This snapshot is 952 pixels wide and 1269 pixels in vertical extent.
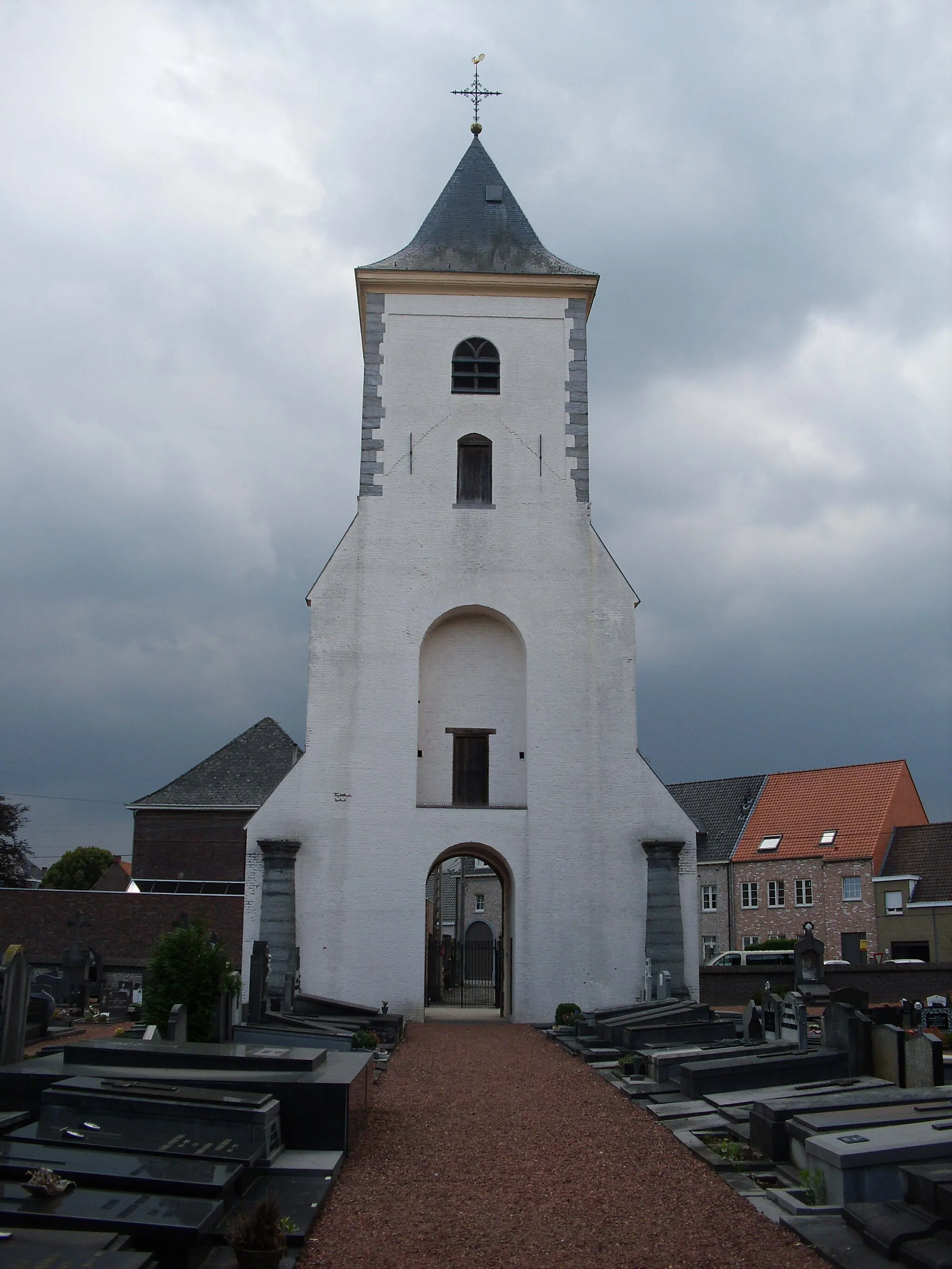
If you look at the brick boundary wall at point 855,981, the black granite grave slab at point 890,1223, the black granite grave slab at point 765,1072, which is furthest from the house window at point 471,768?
the black granite grave slab at point 890,1223

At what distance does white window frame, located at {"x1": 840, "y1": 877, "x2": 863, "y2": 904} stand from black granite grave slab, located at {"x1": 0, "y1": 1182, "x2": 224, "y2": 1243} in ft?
119

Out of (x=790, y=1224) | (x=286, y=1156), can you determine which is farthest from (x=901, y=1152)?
(x=286, y=1156)

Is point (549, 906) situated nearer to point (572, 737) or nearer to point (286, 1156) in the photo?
point (572, 737)

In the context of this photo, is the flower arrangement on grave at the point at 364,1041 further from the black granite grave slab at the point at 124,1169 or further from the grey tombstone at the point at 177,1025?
the black granite grave slab at the point at 124,1169

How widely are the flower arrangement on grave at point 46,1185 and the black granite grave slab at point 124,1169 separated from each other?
Result: 192 mm

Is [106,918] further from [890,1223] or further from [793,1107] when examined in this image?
[890,1223]

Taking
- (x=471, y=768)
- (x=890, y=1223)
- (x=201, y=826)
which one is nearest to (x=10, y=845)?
(x=201, y=826)

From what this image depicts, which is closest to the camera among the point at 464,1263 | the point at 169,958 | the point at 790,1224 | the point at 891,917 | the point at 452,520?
the point at 464,1263

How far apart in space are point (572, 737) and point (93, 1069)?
12.8 m

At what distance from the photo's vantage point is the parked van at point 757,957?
104 ft

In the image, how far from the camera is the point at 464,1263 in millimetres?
6141

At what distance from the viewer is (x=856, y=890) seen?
128ft

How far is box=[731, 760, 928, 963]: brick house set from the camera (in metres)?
39.0

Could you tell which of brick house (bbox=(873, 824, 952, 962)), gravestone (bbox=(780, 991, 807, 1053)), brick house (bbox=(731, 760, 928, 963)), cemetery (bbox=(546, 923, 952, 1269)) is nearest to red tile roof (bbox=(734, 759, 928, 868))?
brick house (bbox=(731, 760, 928, 963))
